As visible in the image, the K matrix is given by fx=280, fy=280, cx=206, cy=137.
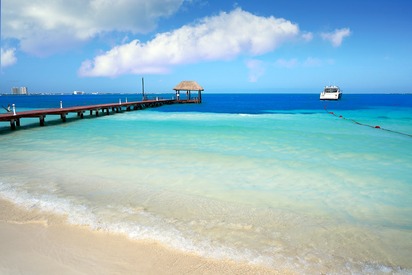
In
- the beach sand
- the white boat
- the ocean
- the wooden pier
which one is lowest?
the ocean

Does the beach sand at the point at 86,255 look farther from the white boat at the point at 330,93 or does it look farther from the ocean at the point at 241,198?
the white boat at the point at 330,93

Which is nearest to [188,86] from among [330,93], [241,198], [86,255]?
[330,93]

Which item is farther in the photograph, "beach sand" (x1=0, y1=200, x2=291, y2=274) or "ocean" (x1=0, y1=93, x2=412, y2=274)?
"ocean" (x1=0, y1=93, x2=412, y2=274)

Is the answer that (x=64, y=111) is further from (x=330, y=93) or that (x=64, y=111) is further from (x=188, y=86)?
(x=330, y=93)

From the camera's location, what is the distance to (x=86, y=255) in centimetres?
334

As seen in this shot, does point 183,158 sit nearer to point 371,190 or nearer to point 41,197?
point 41,197

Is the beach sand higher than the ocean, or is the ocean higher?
the beach sand

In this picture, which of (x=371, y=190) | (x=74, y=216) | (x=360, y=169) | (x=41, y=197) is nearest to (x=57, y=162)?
(x=41, y=197)

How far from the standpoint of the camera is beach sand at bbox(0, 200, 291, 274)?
10.2ft

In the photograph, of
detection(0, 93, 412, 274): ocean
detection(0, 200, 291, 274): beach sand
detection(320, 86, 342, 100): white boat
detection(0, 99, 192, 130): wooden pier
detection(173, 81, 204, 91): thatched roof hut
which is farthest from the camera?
detection(320, 86, 342, 100): white boat

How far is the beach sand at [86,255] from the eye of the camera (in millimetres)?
3098

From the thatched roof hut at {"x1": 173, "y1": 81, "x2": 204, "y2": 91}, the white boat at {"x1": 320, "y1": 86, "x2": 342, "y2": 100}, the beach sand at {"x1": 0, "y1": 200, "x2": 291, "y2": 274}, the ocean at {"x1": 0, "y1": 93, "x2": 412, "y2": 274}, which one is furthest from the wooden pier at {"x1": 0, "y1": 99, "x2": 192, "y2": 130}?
the white boat at {"x1": 320, "y1": 86, "x2": 342, "y2": 100}

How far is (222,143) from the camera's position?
12727mm

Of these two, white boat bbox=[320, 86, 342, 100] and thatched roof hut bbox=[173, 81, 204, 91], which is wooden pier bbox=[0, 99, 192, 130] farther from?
white boat bbox=[320, 86, 342, 100]
